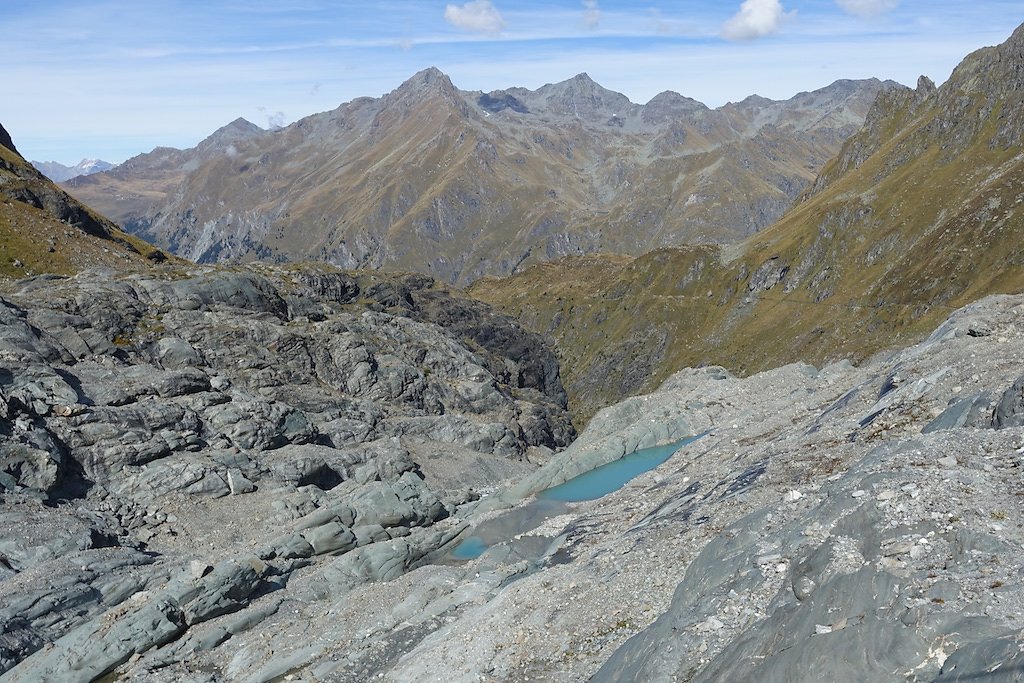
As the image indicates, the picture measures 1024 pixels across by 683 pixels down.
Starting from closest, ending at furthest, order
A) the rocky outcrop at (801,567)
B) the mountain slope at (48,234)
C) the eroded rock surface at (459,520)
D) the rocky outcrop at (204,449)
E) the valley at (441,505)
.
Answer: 1. the rocky outcrop at (801,567)
2. the eroded rock surface at (459,520)
3. the valley at (441,505)
4. the rocky outcrop at (204,449)
5. the mountain slope at (48,234)

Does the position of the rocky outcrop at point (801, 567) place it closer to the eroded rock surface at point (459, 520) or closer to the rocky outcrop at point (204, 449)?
the eroded rock surface at point (459, 520)

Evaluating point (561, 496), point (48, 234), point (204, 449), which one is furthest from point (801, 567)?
point (48, 234)

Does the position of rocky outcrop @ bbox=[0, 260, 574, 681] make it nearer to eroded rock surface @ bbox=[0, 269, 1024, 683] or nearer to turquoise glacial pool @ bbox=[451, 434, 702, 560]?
eroded rock surface @ bbox=[0, 269, 1024, 683]

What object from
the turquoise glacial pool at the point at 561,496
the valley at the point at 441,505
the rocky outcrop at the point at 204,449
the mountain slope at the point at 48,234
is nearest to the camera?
the valley at the point at 441,505

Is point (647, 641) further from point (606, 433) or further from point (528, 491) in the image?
point (606, 433)

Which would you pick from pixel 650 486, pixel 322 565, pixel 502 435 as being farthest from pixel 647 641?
pixel 502 435

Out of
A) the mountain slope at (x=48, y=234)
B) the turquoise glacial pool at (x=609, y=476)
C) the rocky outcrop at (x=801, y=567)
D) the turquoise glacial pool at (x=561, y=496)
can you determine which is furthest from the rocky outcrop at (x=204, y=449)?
the mountain slope at (x=48, y=234)

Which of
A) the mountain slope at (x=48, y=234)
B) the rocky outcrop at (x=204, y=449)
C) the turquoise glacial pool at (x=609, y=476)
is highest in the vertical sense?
the mountain slope at (x=48, y=234)

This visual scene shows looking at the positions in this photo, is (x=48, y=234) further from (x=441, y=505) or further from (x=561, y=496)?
(x=561, y=496)
